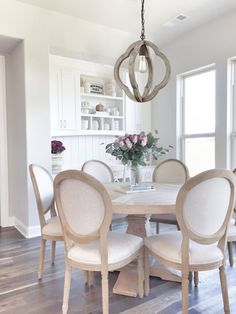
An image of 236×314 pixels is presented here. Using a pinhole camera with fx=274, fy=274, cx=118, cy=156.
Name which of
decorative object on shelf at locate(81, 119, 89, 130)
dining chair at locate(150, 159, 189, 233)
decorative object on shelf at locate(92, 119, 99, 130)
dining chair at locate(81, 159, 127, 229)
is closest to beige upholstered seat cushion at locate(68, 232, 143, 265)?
dining chair at locate(150, 159, 189, 233)

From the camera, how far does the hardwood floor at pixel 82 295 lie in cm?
197

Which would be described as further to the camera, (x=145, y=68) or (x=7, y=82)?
(x=7, y=82)

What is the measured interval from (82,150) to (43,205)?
7.24 feet

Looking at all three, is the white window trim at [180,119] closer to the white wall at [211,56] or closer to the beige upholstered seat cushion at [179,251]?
the white wall at [211,56]

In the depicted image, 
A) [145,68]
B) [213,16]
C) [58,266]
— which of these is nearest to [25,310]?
[58,266]

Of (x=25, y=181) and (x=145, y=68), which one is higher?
(x=145, y=68)

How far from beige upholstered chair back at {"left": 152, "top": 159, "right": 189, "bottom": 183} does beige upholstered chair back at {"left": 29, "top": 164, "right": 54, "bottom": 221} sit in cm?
139

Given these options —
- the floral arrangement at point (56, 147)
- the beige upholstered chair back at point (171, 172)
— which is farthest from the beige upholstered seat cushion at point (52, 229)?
the floral arrangement at point (56, 147)

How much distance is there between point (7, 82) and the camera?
400 cm

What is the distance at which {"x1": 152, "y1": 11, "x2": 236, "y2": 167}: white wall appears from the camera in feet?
11.9

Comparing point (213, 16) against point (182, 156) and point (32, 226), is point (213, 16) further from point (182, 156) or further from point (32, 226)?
point (32, 226)

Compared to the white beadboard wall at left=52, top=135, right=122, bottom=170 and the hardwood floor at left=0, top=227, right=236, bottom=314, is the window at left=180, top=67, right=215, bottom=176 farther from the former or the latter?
the hardwood floor at left=0, top=227, right=236, bottom=314

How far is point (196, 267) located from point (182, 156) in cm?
298

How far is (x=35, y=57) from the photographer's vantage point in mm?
3525
